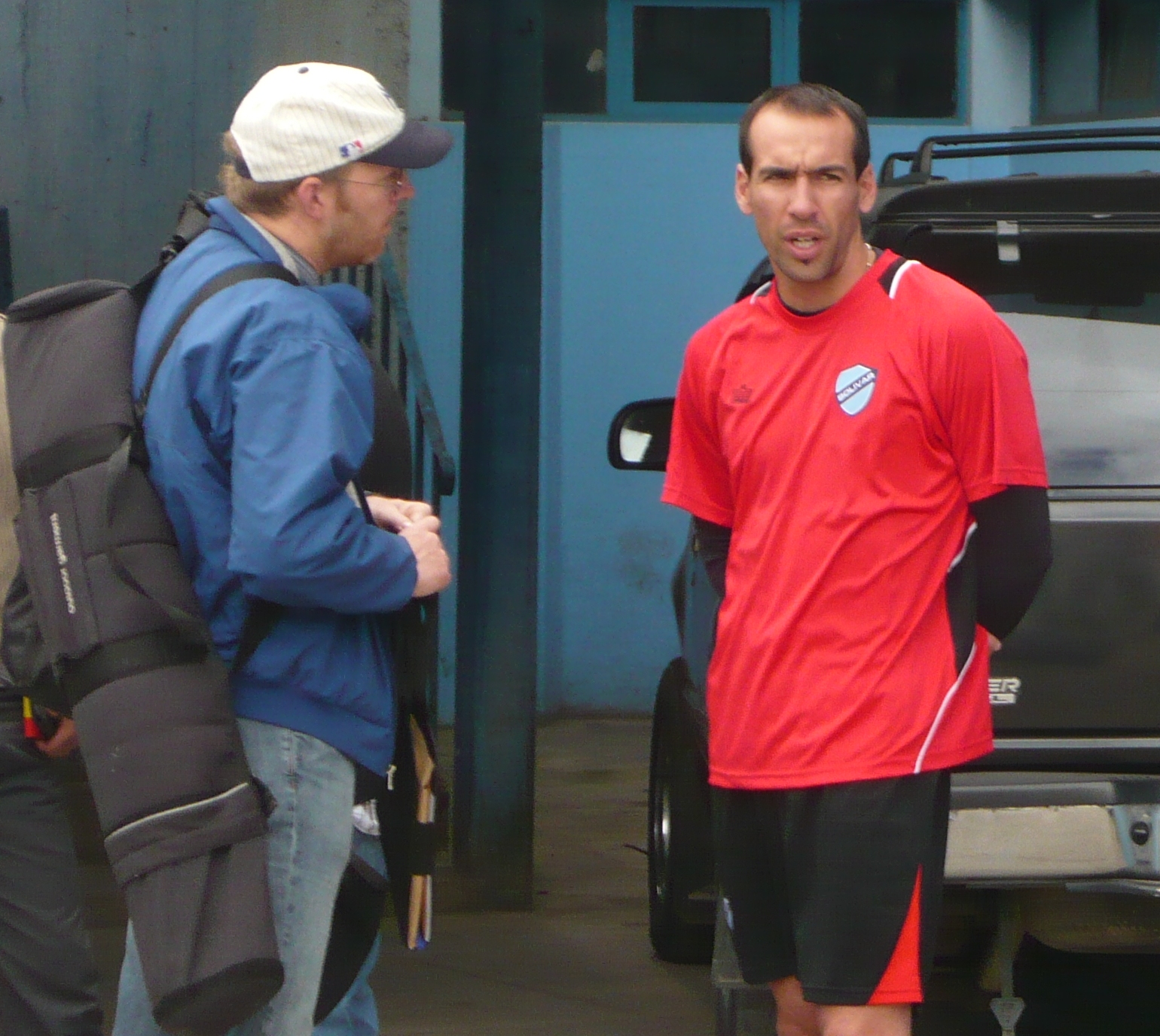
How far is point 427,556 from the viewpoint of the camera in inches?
112

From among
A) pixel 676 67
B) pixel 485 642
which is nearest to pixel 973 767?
pixel 485 642

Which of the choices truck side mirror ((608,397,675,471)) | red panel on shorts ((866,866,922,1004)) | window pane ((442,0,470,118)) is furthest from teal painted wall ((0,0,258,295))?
red panel on shorts ((866,866,922,1004))

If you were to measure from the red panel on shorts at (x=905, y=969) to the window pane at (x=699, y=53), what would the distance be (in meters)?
7.67

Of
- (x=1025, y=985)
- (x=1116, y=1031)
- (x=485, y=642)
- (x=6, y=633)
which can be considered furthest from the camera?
(x=485, y=642)

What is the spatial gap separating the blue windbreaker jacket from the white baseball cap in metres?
0.10

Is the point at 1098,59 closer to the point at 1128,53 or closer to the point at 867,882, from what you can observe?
the point at 1128,53

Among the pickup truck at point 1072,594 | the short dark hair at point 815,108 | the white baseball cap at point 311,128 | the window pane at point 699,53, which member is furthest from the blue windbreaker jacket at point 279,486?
the window pane at point 699,53

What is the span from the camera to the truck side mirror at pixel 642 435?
487 cm

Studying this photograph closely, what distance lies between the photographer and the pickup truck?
3666mm

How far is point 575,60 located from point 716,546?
7.15 metres

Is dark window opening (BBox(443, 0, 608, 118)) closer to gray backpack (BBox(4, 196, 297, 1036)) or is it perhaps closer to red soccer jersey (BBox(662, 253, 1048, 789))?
red soccer jersey (BBox(662, 253, 1048, 789))

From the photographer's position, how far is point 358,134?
2822 millimetres

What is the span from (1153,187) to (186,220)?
219 centimetres

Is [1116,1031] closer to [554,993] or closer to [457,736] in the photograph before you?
[554,993]
